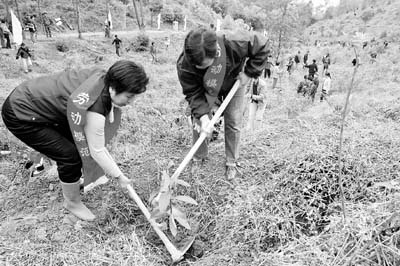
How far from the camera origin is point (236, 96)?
2.64 metres

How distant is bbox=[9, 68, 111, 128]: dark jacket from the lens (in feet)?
6.22

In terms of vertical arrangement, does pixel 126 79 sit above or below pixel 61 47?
above

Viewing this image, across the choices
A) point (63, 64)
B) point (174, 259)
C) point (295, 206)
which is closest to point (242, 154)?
point (295, 206)

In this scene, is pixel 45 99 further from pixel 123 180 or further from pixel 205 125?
pixel 205 125

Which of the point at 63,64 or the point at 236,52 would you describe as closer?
the point at 236,52

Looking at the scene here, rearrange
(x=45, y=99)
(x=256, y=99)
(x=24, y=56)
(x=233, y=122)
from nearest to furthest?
(x=45, y=99) < (x=233, y=122) < (x=256, y=99) < (x=24, y=56)

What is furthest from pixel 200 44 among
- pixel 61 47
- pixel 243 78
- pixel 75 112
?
pixel 61 47

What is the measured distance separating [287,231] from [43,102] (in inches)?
71.8

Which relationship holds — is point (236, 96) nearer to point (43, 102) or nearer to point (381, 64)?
point (43, 102)

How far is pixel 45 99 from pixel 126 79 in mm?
649

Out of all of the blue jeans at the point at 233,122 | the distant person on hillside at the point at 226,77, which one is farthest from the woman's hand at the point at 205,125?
the blue jeans at the point at 233,122

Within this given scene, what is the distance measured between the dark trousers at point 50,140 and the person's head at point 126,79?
1.99 ft

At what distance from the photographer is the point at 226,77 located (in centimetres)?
257

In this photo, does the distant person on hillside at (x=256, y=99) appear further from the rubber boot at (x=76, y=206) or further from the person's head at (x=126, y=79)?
the person's head at (x=126, y=79)
